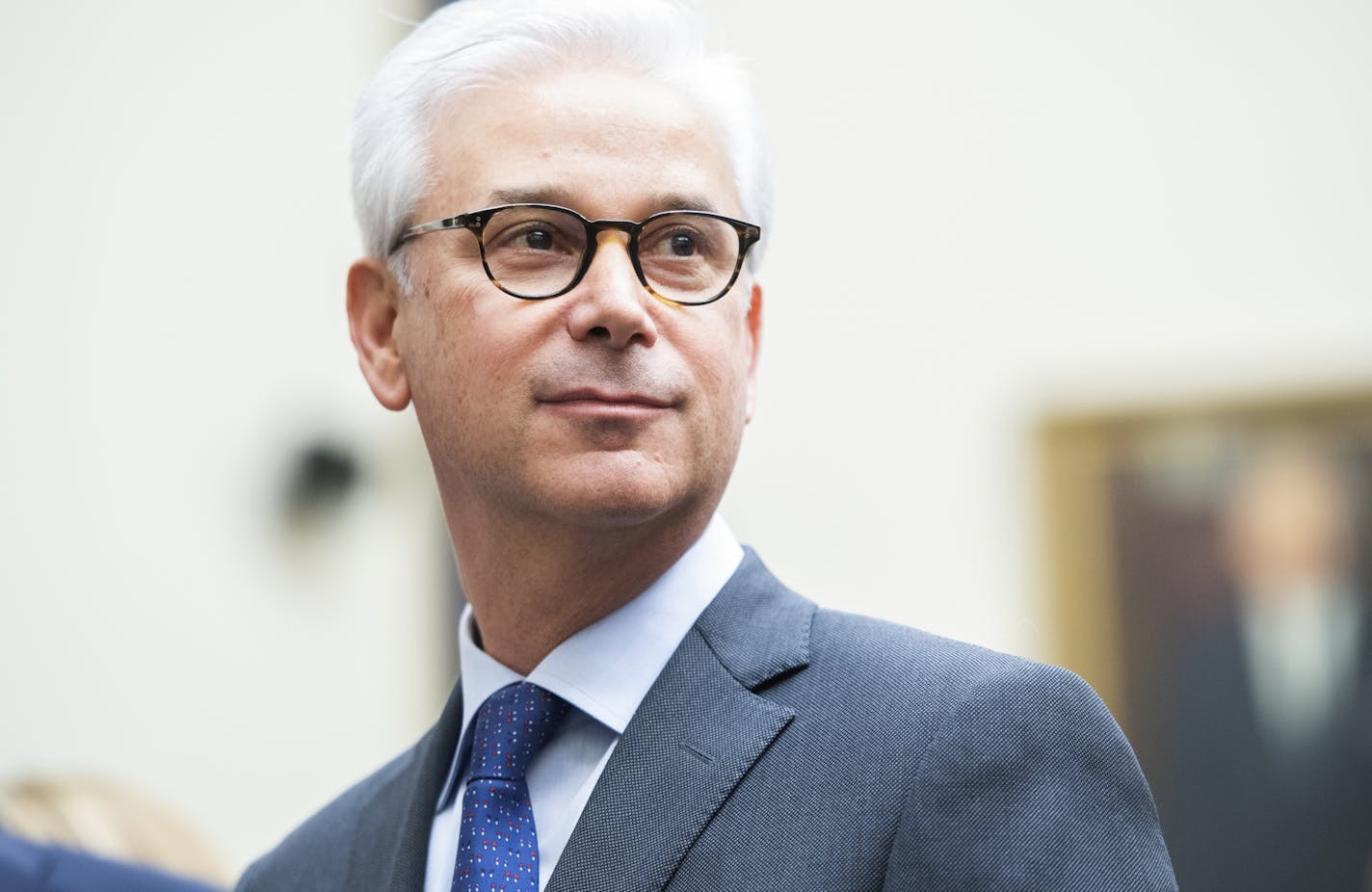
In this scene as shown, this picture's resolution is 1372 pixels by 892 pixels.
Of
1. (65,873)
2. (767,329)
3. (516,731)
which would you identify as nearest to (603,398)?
(516,731)

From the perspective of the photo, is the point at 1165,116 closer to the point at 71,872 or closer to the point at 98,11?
the point at 98,11

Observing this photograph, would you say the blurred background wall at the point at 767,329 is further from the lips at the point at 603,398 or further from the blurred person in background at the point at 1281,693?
the lips at the point at 603,398

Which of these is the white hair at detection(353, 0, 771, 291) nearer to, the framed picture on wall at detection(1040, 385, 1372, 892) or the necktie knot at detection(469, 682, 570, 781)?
the necktie knot at detection(469, 682, 570, 781)

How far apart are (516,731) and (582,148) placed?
652 millimetres

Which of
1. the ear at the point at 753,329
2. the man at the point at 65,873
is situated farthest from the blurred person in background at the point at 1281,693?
the man at the point at 65,873

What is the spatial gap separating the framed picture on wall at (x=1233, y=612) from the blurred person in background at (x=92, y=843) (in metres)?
2.68

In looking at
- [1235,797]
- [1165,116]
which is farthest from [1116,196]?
[1235,797]

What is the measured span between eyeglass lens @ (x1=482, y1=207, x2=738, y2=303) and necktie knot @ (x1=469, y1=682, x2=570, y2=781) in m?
0.45

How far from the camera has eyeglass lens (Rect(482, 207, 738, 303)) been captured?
5.75ft

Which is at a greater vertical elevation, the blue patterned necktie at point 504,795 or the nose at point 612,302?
the nose at point 612,302

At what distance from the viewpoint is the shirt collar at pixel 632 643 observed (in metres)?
1.74

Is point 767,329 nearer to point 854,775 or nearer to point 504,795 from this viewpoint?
point 504,795

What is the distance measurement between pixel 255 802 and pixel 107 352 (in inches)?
54.7

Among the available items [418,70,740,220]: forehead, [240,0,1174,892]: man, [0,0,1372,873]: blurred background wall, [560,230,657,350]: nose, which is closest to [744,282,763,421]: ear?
[240,0,1174,892]: man
